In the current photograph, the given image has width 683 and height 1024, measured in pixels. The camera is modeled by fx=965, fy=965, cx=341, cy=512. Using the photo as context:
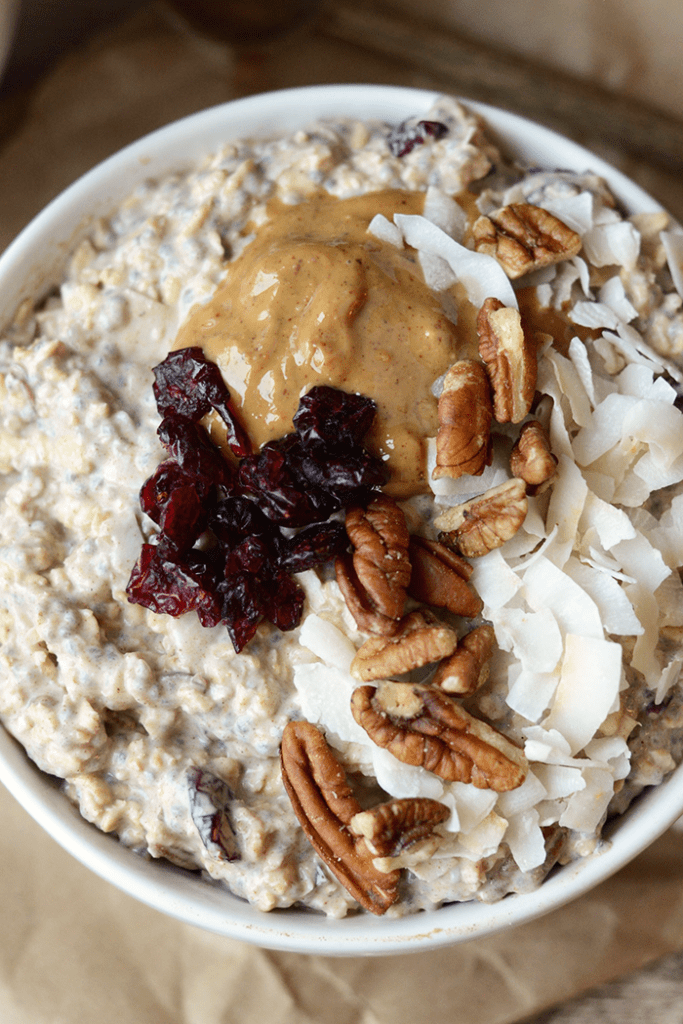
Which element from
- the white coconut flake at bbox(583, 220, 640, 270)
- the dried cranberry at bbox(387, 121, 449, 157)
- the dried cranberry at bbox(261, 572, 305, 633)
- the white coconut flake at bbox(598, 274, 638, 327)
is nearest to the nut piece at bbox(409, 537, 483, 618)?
the dried cranberry at bbox(261, 572, 305, 633)

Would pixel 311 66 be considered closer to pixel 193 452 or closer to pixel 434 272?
pixel 434 272

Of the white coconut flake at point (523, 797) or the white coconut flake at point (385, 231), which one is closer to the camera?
the white coconut flake at point (523, 797)

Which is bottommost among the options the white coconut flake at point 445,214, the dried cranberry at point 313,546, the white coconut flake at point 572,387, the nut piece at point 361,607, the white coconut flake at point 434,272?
the nut piece at point 361,607

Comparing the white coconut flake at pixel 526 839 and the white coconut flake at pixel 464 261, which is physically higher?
the white coconut flake at pixel 464 261

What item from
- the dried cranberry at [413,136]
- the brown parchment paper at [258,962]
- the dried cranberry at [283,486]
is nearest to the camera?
the dried cranberry at [283,486]

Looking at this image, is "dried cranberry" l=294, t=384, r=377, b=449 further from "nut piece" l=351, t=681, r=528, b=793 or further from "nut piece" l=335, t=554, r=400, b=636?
"nut piece" l=351, t=681, r=528, b=793

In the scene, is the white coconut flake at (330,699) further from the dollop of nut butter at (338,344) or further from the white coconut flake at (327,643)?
the dollop of nut butter at (338,344)

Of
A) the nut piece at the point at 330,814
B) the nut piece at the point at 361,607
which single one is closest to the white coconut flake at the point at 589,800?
the nut piece at the point at 330,814
